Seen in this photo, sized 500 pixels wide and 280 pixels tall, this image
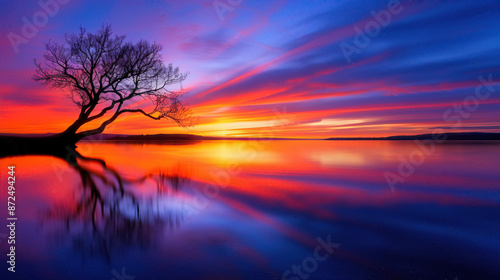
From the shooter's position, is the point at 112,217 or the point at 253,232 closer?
the point at 253,232

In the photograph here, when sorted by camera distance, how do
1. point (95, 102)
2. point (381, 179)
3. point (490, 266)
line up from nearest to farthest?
point (490, 266)
point (381, 179)
point (95, 102)

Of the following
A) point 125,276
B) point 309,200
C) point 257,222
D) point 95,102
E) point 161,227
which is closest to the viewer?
point 125,276

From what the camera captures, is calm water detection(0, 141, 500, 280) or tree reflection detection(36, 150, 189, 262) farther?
tree reflection detection(36, 150, 189, 262)

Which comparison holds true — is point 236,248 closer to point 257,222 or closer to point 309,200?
point 257,222

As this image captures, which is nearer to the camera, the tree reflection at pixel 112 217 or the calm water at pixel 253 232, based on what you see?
the calm water at pixel 253 232

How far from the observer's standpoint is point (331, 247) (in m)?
4.07

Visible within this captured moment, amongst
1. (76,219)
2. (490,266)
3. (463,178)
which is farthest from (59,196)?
(463,178)

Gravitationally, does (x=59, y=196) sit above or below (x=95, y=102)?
below

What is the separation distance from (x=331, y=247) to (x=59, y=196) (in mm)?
6983

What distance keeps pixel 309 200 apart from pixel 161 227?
387 centimetres

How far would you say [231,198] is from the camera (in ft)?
24.7

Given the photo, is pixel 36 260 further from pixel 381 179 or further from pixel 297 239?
pixel 381 179

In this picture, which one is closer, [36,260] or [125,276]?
[125,276]

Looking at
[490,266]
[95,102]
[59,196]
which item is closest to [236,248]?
[490,266]
